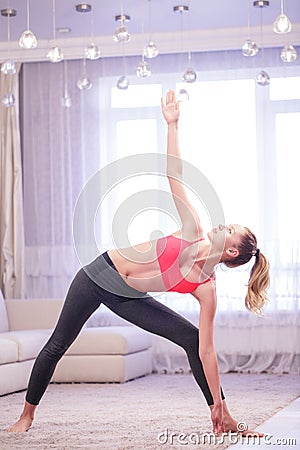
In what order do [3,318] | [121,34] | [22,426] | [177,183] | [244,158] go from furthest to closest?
[244,158] → [3,318] → [121,34] → [22,426] → [177,183]

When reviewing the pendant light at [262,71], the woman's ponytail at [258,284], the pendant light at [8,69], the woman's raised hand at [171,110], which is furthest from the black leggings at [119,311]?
the pendant light at [262,71]

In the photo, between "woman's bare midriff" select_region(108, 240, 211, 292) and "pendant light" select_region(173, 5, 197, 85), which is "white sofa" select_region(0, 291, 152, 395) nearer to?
"pendant light" select_region(173, 5, 197, 85)

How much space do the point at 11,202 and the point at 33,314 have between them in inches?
46.7

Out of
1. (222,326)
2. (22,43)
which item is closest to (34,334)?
(222,326)

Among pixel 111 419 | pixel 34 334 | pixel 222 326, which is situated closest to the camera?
pixel 111 419

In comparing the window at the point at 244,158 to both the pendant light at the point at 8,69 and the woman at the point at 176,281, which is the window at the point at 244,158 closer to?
the pendant light at the point at 8,69

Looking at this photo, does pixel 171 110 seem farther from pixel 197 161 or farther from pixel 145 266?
pixel 197 161

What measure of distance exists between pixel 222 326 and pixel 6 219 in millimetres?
2045

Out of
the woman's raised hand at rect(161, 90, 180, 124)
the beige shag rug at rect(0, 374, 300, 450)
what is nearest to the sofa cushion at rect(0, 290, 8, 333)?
the beige shag rug at rect(0, 374, 300, 450)

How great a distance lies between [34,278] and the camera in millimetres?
7648

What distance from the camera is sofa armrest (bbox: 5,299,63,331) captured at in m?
6.88

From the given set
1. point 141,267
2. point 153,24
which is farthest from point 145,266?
point 153,24

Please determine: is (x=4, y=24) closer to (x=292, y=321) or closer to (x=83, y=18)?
(x=83, y=18)

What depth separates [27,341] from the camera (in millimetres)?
6141
